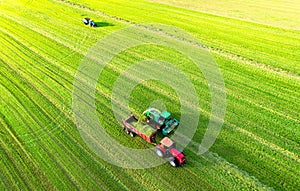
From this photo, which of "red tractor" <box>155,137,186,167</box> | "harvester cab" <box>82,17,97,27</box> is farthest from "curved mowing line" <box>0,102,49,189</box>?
"harvester cab" <box>82,17,97,27</box>

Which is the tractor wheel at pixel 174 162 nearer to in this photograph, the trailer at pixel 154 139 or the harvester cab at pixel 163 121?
the trailer at pixel 154 139

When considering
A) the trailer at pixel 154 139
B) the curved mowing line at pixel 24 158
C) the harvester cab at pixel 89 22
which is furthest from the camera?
the harvester cab at pixel 89 22

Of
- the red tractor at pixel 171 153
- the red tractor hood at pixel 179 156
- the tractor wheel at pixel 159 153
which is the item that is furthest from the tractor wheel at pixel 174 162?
the tractor wheel at pixel 159 153

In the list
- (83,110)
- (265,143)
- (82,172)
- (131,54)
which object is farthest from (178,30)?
(82,172)

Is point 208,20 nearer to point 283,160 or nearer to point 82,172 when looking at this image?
point 283,160

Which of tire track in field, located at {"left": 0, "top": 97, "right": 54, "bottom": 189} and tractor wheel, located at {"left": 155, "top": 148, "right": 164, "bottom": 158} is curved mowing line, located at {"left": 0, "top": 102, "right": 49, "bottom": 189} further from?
tractor wheel, located at {"left": 155, "top": 148, "right": 164, "bottom": 158}

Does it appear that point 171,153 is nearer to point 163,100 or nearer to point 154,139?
point 154,139
